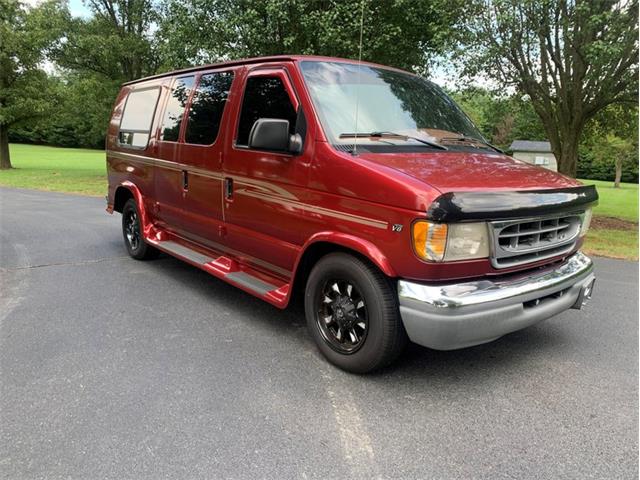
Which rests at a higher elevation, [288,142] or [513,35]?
[513,35]

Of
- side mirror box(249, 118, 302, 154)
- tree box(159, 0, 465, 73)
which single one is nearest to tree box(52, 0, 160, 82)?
tree box(159, 0, 465, 73)

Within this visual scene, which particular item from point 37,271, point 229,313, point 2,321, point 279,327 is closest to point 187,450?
point 279,327

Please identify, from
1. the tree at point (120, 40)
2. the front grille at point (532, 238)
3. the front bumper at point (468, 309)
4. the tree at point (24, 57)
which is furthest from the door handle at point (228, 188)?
the tree at point (24, 57)

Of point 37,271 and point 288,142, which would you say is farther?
point 37,271

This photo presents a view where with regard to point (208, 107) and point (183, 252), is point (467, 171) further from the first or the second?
point (183, 252)

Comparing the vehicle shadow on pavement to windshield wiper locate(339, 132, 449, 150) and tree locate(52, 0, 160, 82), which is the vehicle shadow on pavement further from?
tree locate(52, 0, 160, 82)

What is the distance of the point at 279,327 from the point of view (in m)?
4.29

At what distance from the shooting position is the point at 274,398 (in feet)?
10.2

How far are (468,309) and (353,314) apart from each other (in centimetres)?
82

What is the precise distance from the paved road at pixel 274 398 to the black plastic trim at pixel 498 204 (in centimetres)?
119

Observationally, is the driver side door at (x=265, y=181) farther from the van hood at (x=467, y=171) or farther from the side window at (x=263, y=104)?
the van hood at (x=467, y=171)

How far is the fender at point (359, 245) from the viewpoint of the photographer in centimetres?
306

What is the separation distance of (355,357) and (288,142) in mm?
1593

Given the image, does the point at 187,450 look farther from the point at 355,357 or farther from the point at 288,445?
the point at 355,357
